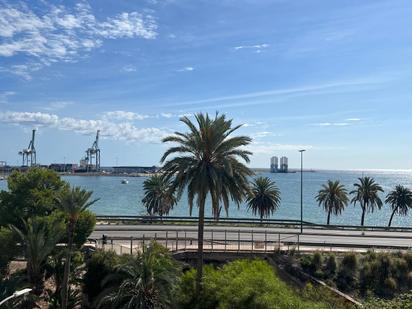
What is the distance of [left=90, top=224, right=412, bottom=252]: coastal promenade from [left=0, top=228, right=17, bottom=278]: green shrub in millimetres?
7514

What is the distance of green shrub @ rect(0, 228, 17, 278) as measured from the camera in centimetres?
2900

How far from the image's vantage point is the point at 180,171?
25.5m

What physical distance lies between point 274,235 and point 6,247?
23.8 meters

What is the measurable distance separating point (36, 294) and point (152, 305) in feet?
32.8

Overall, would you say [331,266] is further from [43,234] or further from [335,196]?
[335,196]

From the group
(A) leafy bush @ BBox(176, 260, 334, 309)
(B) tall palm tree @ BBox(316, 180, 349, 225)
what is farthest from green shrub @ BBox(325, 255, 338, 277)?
(B) tall palm tree @ BBox(316, 180, 349, 225)

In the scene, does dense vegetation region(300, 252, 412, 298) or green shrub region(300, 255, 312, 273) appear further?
green shrub region(300, 255, 312, 273)

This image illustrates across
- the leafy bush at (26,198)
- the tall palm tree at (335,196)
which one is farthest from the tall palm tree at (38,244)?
the tall palm tree at (335,196)

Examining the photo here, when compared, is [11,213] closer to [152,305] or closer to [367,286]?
[152,305]

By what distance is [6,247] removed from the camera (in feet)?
95.6

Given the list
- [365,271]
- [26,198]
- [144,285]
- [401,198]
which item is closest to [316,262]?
[365,271]

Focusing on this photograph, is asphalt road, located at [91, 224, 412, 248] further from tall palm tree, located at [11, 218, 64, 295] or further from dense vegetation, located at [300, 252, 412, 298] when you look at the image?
tall palm tree, located at [11, 218, 64, 295]

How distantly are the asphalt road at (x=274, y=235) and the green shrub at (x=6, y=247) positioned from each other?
11038 millimetres

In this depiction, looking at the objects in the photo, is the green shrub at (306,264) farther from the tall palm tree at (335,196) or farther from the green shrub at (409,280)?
the tall palm tree at (335,196)
